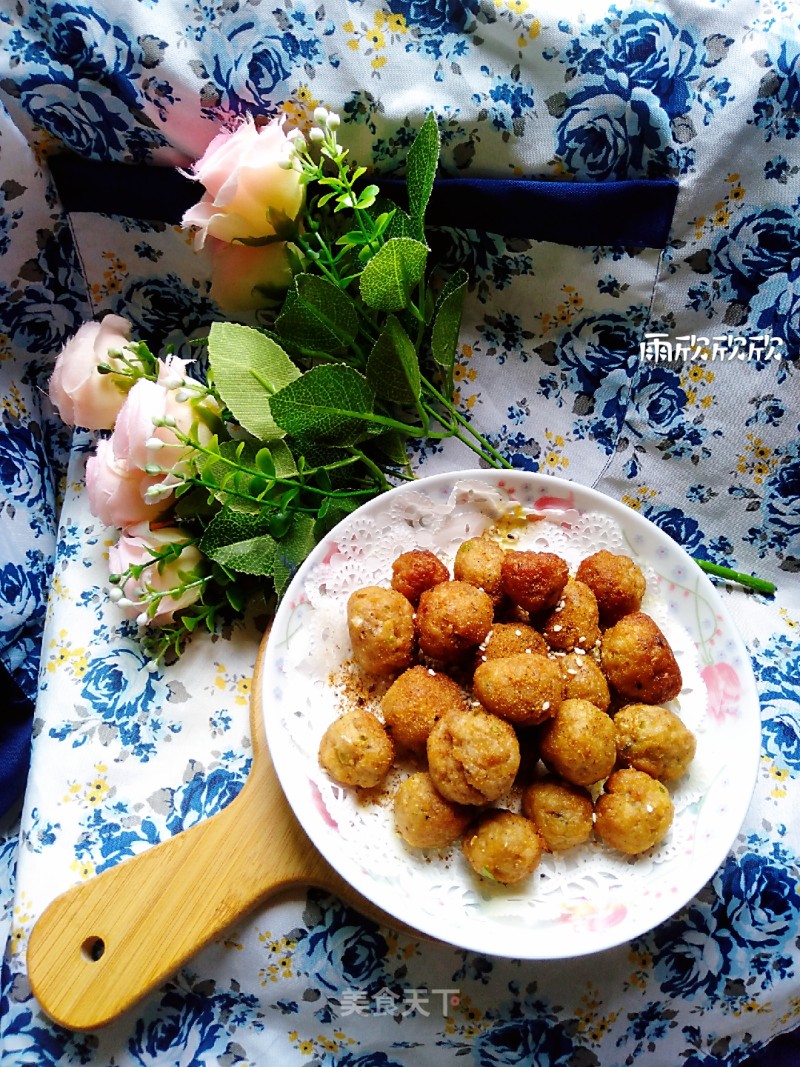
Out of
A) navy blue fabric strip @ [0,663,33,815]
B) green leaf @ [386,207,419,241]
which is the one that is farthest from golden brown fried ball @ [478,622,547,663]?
navy blue fabric strip @ [0,663,33,815]

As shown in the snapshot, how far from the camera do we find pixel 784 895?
94cm

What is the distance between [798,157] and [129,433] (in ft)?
2.54

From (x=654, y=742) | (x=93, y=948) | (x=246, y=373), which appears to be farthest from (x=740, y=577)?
(x=93, y=948)

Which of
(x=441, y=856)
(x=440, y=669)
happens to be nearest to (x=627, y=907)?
(x=441, y=856)

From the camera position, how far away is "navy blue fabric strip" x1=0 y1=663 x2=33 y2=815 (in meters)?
1.05

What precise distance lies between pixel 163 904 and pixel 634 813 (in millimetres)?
495

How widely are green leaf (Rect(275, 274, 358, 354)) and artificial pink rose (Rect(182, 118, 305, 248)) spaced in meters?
0.08

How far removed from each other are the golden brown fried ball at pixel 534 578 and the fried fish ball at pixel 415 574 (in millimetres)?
76

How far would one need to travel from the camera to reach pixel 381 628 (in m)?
0.88

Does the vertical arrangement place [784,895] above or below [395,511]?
below

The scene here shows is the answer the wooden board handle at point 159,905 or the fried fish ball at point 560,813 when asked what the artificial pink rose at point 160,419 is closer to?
the wooden board handle at point 159,905

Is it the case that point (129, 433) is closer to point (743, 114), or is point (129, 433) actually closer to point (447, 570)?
point (447, 570)

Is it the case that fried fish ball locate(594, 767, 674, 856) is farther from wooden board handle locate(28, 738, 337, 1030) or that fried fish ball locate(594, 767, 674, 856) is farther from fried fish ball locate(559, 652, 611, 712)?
wooden board handle locate(28, 738, 337, 1030)

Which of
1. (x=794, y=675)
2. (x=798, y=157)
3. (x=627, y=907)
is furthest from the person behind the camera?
(x=794, y=675)
